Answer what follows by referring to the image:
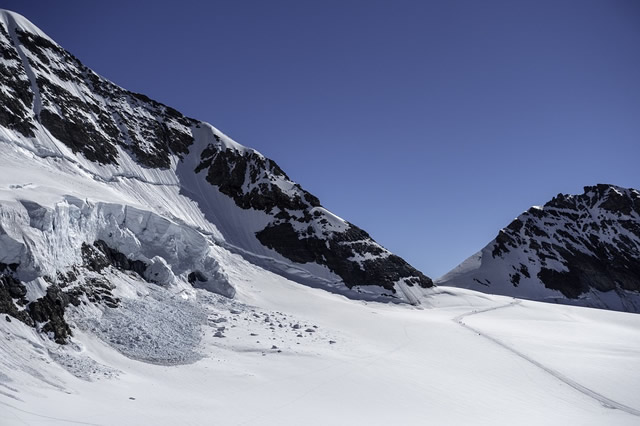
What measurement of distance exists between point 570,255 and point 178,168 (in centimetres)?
8428

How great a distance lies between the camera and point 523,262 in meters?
91.2

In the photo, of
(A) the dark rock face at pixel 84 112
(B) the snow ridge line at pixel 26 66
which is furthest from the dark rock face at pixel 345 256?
(B) the snow ridge line at pixel 26 66

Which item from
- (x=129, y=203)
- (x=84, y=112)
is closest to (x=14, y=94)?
(x=84, y=112)

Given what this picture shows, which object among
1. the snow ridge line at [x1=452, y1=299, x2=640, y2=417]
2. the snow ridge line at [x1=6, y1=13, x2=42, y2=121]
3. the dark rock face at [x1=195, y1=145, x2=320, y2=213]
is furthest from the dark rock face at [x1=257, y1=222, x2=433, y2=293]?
the snow ridge line at [x1=6, y1=13, x2=42, y2=121]

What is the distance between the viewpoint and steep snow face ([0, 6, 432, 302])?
4644cm

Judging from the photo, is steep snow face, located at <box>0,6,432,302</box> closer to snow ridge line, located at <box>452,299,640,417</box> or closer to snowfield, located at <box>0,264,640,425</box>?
snowfield, located at <box>0,264,640,425</box>

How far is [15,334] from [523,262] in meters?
94.4

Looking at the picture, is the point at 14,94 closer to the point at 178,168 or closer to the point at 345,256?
the point at 178,168

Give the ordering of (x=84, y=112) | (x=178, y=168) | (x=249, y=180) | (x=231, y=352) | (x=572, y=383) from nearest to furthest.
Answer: (x=231, y=352), (x=572, y=383), (x=84, y=112), (x=178, y=168), (x=249, y=180)

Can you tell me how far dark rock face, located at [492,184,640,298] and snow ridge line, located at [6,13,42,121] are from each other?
3407 inches

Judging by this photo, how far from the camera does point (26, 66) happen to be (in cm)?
5144

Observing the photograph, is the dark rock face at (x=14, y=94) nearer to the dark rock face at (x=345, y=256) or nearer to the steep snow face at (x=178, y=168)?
the steep snow face at (x=178, y=168)

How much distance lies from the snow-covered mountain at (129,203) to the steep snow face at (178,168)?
21cm

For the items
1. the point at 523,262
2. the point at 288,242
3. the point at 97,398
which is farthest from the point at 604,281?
the point at 97,398
